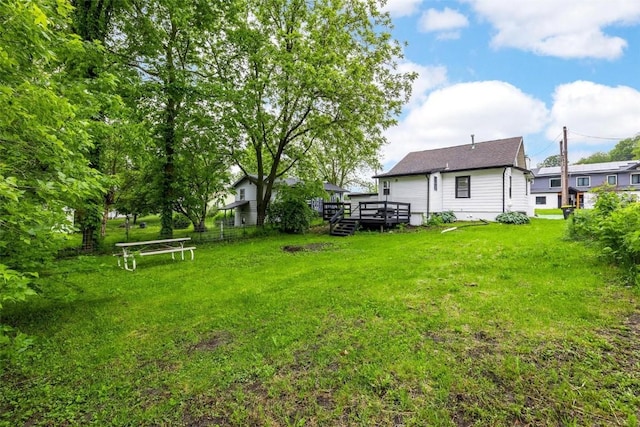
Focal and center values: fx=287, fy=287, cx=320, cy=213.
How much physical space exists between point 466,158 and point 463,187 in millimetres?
1932

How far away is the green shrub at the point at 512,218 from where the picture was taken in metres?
14.6

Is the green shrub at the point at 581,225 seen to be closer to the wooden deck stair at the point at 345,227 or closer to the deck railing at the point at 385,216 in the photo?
the deck railing at the point at 385,216

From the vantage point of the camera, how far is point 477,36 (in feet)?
43.3

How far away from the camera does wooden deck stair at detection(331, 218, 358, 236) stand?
47.2 ft

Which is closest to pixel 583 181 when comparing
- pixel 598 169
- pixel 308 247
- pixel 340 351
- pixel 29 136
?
pixel 598 169

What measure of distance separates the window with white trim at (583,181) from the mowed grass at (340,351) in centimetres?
3587

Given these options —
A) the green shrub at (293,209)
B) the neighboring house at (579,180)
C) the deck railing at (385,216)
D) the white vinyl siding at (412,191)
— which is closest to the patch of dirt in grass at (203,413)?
the green shrub at (293,209)

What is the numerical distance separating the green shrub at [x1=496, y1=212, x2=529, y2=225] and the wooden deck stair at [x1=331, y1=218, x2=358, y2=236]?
24.8ft

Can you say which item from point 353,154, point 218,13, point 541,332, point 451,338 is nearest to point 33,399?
point 451,338

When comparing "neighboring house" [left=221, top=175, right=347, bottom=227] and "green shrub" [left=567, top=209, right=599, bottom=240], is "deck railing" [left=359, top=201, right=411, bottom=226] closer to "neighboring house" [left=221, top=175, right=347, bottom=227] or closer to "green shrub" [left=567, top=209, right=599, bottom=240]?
"green shrub" [left=567, top=209, right=599, bottom=240]

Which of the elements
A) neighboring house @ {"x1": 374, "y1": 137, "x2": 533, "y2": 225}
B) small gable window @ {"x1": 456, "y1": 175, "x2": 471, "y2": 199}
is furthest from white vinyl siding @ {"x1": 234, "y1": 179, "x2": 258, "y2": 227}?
small gable window @ {"x1": 456, "y1": 175, "x2": 471, "y2": 199}

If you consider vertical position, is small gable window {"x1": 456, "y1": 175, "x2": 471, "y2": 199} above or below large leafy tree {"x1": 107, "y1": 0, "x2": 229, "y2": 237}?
below

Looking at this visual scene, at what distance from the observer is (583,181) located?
32688 millimetres

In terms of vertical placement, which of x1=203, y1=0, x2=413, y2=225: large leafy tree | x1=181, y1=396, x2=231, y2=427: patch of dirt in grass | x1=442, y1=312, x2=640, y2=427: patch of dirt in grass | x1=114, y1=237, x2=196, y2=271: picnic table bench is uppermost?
x1=203, y1=0, x2=413, y2=225: large leafy tree
